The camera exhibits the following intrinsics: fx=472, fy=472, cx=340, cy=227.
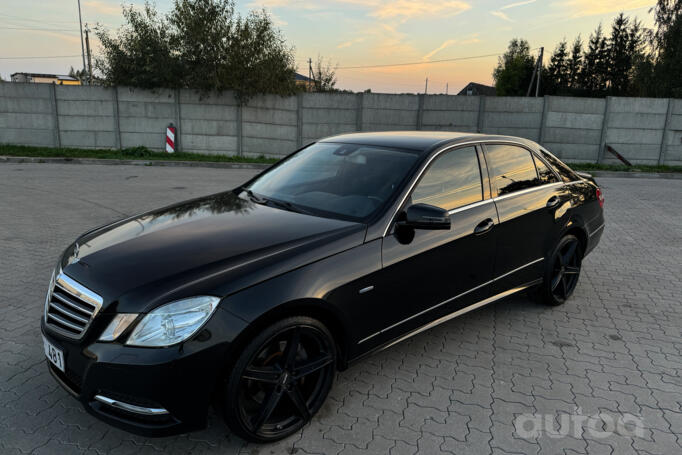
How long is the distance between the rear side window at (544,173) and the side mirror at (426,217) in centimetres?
183

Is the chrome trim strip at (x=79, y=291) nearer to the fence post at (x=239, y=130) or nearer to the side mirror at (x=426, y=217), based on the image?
the side mirror at (x=426, y=217)

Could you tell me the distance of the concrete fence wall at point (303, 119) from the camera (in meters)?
16.4

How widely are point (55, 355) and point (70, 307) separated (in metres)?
0.27

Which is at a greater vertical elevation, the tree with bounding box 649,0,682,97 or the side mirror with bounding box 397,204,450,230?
the tree with bounding box 649,0,682,97

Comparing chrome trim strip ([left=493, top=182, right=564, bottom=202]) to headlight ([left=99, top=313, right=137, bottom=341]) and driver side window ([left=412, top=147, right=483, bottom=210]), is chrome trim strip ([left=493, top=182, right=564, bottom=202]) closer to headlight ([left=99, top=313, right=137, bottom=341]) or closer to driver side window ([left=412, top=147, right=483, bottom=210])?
driver side window ([left=412, top=147, right=483, bottom=210])

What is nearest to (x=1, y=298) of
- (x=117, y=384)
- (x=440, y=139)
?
(x=117, y=384)

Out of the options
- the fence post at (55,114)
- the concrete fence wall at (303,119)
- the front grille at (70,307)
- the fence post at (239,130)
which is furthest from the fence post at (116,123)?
the front grille at (70,307)

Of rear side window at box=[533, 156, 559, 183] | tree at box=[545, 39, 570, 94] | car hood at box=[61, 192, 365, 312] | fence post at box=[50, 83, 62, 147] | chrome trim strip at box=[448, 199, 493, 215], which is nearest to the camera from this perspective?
car hood at box=[61, 192, 365, 312]

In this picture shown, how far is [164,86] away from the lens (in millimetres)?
16875

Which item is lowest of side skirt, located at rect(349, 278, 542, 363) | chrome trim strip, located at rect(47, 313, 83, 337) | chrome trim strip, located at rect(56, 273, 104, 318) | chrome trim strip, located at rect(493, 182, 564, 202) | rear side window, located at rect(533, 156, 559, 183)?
side skirt, located at rect(349, 278, 542, 363)

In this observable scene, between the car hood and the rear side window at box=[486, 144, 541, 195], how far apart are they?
4.97 feet

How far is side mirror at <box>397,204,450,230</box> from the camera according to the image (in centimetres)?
284

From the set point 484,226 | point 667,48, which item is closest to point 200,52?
point 484,226

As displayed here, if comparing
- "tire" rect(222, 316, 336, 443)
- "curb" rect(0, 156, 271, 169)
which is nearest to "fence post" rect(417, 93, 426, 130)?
"curb" rect(0, 156, 271, 169)
